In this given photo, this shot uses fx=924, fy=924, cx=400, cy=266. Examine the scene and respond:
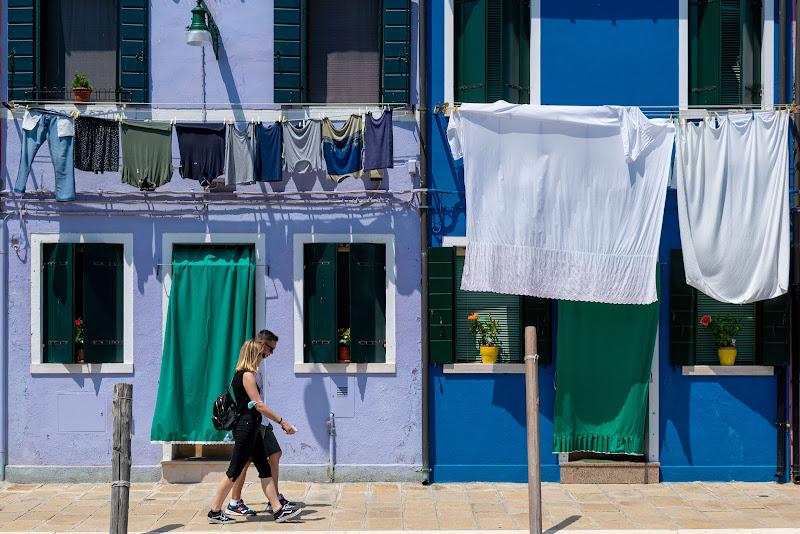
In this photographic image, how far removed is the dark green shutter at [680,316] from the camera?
10766 mm

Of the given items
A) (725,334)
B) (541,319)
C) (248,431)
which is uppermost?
(541,319)

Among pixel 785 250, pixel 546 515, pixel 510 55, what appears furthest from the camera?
pixel 510 55

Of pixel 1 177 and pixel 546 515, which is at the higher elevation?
pixel 1 177

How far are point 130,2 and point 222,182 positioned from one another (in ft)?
7.77

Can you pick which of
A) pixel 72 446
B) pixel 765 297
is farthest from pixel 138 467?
pixel 765 297

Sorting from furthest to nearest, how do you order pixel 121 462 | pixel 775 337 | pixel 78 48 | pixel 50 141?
pixel 78 48 → pixel 775 337 → pixel 50 141 → pixel 121 462

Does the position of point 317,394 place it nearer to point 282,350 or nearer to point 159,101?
point 282,350

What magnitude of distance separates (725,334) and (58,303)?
7.85 metres

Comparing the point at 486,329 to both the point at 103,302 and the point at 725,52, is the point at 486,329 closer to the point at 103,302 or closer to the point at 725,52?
the point at 725,52

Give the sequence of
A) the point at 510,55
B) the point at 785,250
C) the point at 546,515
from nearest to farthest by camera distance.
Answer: the point at 546,515
the point at 785,250
the point at 510,55

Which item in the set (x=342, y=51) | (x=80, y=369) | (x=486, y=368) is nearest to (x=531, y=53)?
(x=342, y=51)

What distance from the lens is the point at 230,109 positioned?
10.9 meters

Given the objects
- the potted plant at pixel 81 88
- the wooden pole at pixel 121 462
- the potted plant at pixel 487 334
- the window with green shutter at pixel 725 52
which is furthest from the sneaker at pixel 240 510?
the window with green shutter at pixel 725 52

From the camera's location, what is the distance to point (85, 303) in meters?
10.8
